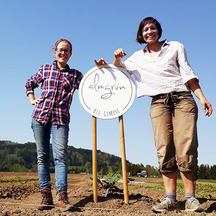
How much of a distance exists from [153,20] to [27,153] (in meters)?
15.2

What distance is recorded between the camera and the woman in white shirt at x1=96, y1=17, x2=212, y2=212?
3412mm

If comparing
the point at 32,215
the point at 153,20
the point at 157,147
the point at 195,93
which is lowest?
the point at 32,215

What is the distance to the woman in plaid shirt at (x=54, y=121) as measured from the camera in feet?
12.9

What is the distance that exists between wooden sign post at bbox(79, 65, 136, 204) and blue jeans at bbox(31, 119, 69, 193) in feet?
1.83

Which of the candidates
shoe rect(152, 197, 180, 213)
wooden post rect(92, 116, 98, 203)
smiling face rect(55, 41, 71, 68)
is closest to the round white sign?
wooden post rect(92, 116, 98, 203)

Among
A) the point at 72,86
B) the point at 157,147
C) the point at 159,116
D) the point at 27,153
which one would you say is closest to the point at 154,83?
the point at 159,116

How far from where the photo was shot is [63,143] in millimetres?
3955

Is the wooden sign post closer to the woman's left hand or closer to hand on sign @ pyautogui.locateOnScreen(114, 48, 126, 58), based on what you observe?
hand on sign @ pyautogui.locateOnScreen(114, 48, 126, 58)

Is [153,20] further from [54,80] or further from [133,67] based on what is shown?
[54,80]

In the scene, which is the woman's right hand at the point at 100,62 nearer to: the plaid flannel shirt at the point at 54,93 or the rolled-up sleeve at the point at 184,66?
the plaid flannel shirt at the point at 54,93

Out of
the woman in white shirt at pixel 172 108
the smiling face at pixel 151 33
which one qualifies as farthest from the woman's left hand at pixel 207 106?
the smiling face at pixel 151 33

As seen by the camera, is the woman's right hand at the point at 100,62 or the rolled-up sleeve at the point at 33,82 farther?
the woman's right hand at the point at 100,62

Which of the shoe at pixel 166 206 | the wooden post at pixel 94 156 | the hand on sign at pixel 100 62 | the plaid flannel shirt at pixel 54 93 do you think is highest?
the hand on sign at pixel 100 62

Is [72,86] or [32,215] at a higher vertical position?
[72,86]
